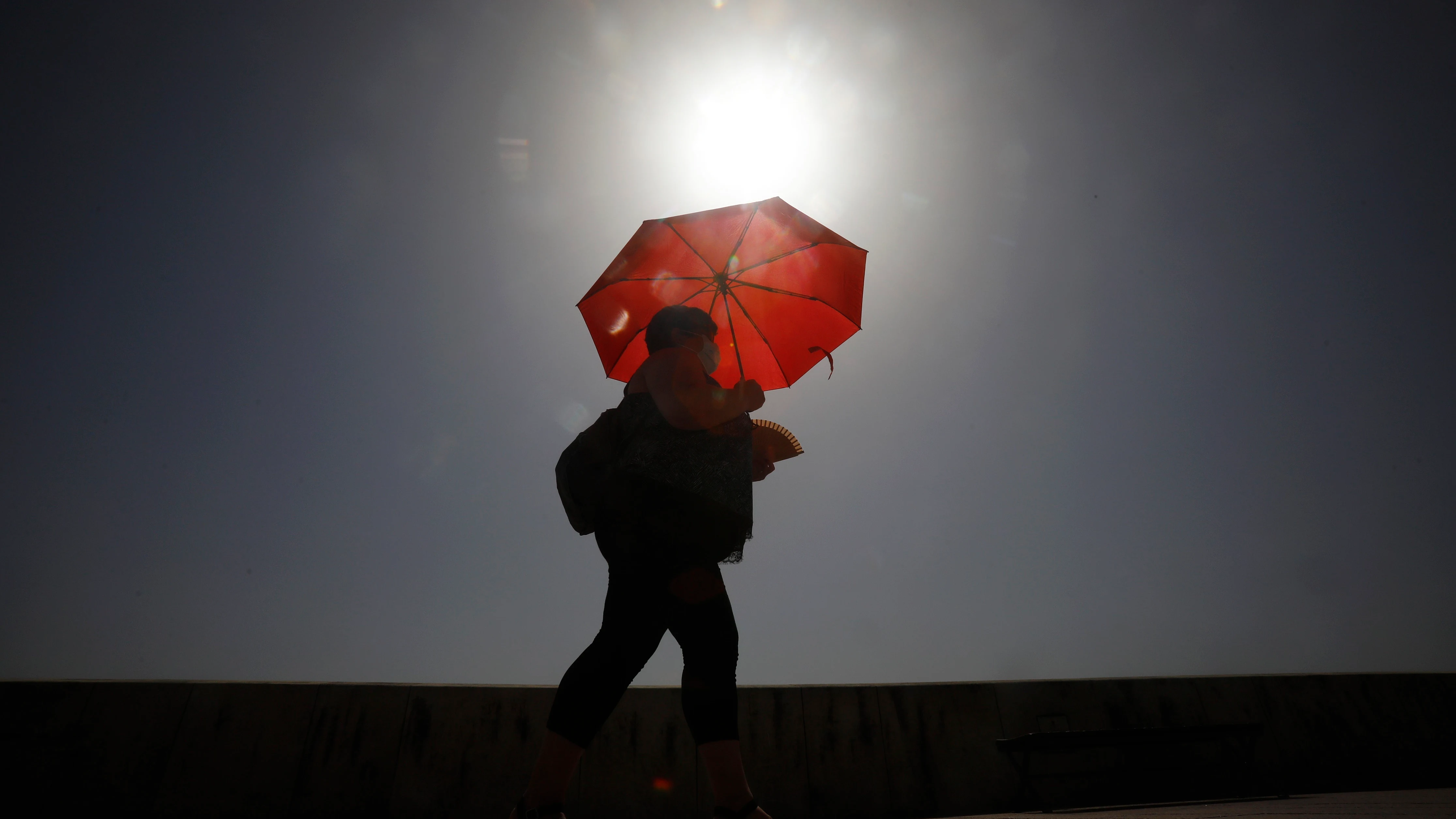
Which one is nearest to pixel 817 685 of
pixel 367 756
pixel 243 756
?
pixel 367 756

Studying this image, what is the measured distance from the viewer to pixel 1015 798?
13.8 feet

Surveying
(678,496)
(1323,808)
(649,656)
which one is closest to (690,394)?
(678,496)

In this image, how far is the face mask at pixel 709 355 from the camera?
6.14 ft

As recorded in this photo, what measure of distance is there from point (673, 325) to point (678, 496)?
0.57m

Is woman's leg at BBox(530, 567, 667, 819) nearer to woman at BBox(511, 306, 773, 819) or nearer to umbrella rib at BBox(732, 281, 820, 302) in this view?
woman at BBox(511, 306, 773, 819)

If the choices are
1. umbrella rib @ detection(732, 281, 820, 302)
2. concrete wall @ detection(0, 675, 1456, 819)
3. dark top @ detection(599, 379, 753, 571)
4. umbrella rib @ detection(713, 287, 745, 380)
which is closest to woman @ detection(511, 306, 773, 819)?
dark top @ detection(599, 379, 753, 571)

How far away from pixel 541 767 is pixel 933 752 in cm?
369

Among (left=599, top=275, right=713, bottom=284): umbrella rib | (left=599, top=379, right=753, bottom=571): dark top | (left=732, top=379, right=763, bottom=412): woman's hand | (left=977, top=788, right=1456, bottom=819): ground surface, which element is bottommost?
(left=977, top=788, right=1456, bottom=819): ground surface

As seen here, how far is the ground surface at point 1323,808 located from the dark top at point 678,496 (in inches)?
106

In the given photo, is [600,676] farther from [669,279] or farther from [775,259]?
[775,259]

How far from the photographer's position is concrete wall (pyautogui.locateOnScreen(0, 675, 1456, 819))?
11.1 ft

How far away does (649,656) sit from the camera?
1.59 m

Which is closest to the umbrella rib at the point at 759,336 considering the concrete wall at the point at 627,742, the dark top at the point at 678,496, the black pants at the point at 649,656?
the dark top at the point at 678,496

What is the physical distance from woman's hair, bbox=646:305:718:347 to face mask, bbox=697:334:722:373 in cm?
2
